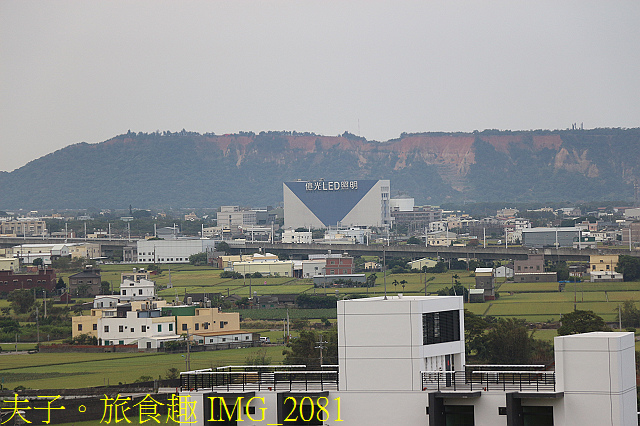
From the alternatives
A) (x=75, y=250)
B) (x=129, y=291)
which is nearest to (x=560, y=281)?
(x=129, y=291)

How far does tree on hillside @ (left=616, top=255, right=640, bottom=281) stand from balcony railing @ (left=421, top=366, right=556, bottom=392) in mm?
49922

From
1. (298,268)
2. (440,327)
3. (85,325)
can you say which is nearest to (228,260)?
(298,268)

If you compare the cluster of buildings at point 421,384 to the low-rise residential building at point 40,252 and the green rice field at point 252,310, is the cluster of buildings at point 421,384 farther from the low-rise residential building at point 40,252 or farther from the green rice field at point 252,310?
the low-rise residential building at point 40,252

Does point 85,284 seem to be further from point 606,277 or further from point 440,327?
point 440,327

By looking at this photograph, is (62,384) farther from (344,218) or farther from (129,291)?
(344,218)

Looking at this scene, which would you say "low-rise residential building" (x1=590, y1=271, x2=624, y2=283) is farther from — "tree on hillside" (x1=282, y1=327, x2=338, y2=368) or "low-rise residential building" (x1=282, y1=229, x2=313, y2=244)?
"low-rise residential building" (x1=282, y1=229, x2=313, y2=244)

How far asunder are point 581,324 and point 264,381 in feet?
68.0

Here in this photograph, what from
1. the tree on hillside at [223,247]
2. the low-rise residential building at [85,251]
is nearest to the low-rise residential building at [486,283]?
the tree on hillside at [223,247]

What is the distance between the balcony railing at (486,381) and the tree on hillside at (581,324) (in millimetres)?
19210

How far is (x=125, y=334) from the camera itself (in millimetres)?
43750

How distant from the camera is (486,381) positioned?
13.7 metres

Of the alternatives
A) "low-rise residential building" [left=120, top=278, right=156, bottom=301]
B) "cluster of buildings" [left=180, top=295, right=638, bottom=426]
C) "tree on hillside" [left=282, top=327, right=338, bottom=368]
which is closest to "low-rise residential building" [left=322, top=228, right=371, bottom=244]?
"low-rise residential building" [left=120, top=278, right=156, bottom=301]

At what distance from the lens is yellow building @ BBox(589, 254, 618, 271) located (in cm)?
6630

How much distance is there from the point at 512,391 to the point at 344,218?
122097 mm
